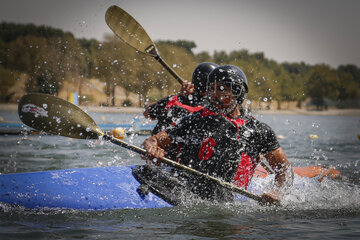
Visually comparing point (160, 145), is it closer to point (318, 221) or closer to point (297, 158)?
point (318, 221)

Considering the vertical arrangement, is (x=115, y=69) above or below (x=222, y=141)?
above

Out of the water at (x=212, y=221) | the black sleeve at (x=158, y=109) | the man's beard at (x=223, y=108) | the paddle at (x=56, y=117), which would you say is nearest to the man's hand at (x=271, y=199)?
the water at (x=212, y=221)

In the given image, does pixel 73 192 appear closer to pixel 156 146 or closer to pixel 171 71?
pixel 156 146

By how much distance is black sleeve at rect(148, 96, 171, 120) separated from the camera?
18.3ft

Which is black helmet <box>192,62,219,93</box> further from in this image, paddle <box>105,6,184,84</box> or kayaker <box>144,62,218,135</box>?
paddle <box>105,6,184,84</box>

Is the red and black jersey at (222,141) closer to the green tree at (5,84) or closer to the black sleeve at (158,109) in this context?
the black sleeve at (158,109)

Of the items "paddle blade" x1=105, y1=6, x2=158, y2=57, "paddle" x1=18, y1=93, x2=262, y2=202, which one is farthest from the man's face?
"paddle blade" x1=105, y1=6, x2=158, y2=57

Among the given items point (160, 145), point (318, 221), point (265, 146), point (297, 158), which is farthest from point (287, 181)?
point (297, 158)

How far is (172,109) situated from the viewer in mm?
5496

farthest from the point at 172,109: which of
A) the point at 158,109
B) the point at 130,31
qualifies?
the point at 130,31

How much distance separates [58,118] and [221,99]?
1.84m

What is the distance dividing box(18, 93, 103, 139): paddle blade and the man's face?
52.5 inches

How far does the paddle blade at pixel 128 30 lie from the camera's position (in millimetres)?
7004

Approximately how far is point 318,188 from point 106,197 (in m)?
3.24
